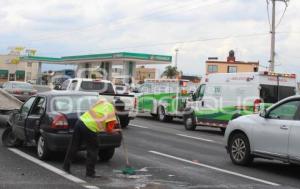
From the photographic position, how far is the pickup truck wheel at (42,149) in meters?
10.2

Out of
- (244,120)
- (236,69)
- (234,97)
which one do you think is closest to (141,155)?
(244,120)

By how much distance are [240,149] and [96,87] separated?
32.8ft

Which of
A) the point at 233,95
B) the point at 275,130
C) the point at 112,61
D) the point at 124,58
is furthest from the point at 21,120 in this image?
the point at 112,61

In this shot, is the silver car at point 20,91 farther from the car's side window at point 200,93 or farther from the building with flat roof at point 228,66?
the building with flat roof at point 228,66

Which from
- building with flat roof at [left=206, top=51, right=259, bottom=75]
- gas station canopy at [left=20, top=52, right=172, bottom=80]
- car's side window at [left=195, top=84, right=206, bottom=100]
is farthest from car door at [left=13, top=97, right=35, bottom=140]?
building with flat roof at [left=206, top=51, right=259, bottom=75]

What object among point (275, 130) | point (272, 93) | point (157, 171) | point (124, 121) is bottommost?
point (157, 171)

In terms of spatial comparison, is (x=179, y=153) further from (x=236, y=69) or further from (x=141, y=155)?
(x=236, y=69)

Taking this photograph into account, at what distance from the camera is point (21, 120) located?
11.5 metres

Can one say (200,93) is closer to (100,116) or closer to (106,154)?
(106,154)

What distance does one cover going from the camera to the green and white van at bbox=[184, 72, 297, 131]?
700 inches

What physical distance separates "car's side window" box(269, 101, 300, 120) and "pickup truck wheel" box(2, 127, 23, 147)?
20.0 ft

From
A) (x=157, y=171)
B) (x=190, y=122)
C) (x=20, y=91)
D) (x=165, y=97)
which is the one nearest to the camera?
(x=157, y=171)

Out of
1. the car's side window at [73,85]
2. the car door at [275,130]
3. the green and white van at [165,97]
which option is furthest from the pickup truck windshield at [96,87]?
the car door at [275,130]

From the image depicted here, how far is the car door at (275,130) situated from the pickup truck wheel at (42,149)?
4251mm
